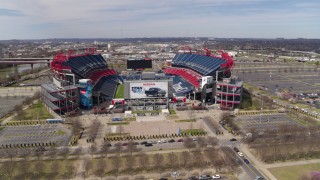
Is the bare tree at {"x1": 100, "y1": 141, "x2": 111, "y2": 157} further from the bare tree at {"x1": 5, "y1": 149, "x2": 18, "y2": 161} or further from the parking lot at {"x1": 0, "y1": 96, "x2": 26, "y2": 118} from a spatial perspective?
the parking lot at {"x1": 0, "y1": 96, "x2": 26, "y2": 118}

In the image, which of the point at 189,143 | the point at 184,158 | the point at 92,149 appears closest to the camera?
the point at 184,158

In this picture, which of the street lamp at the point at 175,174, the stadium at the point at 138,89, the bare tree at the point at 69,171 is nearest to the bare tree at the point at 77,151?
the bare tree at the point at 69,171

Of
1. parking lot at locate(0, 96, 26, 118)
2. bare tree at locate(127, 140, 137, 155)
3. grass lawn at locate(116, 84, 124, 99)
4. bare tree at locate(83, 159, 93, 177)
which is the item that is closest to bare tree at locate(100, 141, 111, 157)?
bare tree at locate(83, 159, 93, 177)

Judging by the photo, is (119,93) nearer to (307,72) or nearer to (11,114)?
(11,114)

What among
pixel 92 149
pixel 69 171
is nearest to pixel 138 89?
pixel 92 149

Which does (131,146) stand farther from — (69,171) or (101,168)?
(69,171)

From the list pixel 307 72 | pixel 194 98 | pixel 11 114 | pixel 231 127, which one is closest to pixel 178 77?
pixel 194 98
